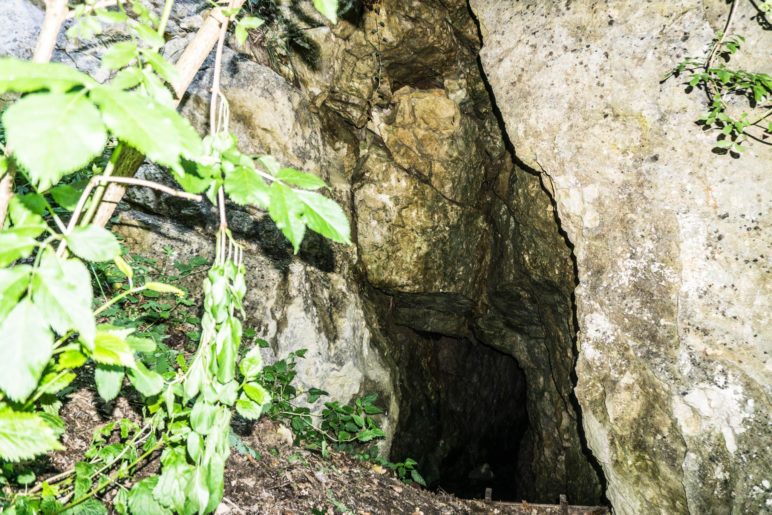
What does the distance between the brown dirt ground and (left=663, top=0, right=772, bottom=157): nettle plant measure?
3.40 meters

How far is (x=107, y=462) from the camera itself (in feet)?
4.54

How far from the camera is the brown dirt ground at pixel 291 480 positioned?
2066mm

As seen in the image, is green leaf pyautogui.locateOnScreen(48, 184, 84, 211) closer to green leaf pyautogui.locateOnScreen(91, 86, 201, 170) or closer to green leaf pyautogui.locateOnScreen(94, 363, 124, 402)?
green leaf pyautogui.locateOnScreen(94, 363, 124, 402)

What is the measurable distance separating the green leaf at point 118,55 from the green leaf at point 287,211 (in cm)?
33

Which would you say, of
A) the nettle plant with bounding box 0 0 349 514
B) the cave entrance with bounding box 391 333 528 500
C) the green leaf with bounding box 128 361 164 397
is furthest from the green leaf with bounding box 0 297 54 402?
the cave entrance with bounding box 391 333 528 500

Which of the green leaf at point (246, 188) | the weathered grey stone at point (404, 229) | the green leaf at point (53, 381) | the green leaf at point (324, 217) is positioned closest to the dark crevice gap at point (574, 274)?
the weathered grey stone at point (404, 229)

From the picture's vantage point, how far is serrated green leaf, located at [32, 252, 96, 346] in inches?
22.8

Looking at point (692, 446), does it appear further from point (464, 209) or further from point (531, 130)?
point (464, 209)

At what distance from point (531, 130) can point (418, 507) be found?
140 inches

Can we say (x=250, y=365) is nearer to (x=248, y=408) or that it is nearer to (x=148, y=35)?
(x=248, y=408)

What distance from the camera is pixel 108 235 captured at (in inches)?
30.1

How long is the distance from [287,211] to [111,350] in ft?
1.55

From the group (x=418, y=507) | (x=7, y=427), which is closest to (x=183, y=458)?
(x=7, y=427)

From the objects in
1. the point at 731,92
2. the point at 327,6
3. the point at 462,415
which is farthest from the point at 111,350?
the point at 462,415
